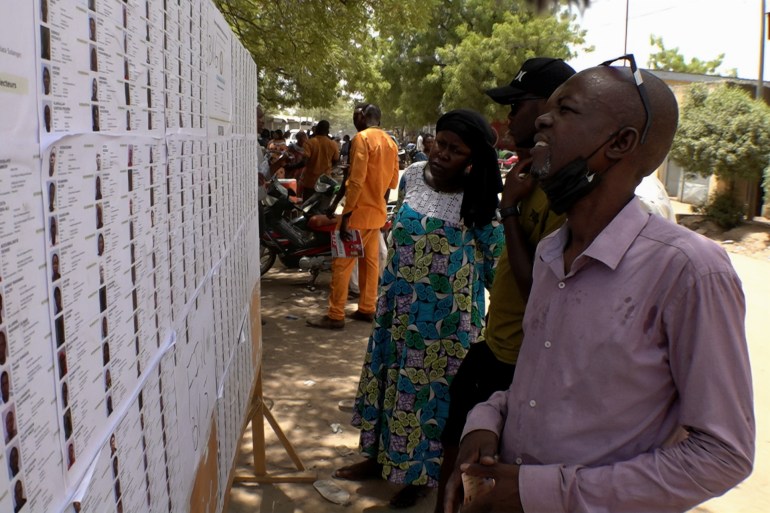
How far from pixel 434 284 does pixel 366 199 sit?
304 centimetres

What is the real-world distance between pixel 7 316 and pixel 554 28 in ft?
86.7

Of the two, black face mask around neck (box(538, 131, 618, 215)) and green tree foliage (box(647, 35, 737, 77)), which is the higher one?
green tree foliage (box(647, 35, 737, 77))

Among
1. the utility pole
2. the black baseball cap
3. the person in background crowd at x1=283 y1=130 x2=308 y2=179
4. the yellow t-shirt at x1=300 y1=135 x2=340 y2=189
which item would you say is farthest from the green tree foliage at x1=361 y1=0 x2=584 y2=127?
the black baseball cap

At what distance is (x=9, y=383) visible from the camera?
0.76 m

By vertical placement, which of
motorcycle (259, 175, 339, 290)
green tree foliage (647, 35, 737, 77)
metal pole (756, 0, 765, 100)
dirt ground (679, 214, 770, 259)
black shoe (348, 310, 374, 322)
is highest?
green tree foliage (647, 35, 737, 77)

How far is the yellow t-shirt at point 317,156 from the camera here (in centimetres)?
1062

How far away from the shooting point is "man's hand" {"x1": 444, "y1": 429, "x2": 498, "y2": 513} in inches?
68.6

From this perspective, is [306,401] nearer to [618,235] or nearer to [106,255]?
[618,235]

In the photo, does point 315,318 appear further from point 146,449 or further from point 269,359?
point 146,449

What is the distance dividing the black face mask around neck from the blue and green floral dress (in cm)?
159

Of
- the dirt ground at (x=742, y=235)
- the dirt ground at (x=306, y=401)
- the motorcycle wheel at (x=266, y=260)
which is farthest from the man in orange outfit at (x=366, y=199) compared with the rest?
the dirt ground at (x=742, y=235)

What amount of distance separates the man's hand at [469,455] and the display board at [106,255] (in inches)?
26.8

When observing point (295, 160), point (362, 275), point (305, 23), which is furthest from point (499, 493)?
point (295, 160)

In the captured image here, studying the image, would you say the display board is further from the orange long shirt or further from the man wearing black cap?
the orange long shirt
